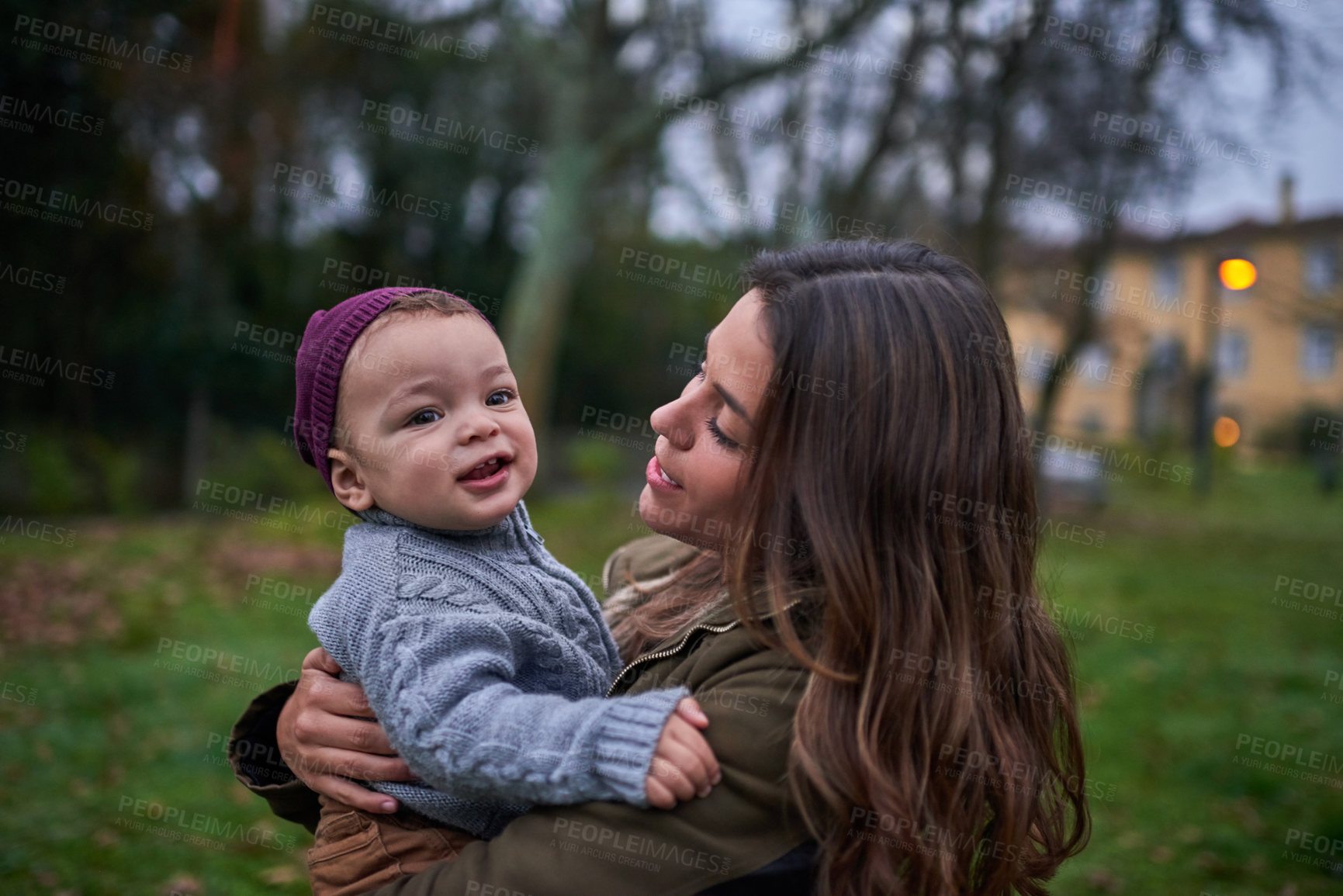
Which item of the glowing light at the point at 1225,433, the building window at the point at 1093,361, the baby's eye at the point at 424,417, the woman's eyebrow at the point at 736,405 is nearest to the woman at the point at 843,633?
the woman's eyebrow at the point at 736,405

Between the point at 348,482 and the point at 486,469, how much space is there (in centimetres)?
29

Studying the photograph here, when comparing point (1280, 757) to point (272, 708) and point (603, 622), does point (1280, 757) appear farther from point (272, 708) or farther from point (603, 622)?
point (272, 708)

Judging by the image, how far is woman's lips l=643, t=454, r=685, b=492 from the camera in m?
1.91

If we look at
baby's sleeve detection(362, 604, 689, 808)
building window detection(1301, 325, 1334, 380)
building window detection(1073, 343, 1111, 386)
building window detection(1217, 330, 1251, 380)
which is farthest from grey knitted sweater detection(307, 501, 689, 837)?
building window detection(1217, 330, 1251, 380)

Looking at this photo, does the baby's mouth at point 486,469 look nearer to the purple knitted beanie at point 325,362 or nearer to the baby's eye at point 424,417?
the baby's eye at point 424,417

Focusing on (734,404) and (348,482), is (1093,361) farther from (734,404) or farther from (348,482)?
(348,482)

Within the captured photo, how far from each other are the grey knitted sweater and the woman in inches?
3.4

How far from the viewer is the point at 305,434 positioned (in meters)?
2.01

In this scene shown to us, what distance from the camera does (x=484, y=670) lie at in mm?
1664

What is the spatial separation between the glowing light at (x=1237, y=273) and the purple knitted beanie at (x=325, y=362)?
6.37m

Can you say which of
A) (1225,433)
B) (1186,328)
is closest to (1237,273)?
(1225,433)

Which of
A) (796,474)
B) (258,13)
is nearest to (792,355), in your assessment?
(796,474)

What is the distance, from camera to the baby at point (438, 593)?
159cm

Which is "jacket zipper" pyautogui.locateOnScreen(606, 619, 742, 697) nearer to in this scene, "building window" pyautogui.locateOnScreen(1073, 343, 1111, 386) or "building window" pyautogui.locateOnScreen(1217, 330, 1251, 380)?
"building window" pyautogui.locateOnScreen(1073, 343, 1111, 386)
